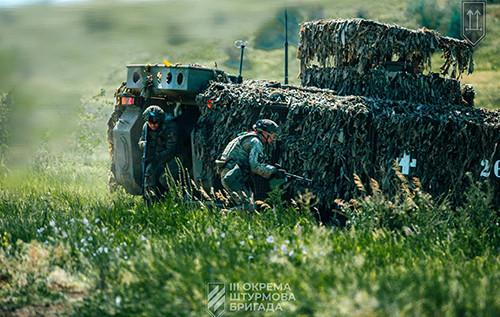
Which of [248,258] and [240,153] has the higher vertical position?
[240,153]

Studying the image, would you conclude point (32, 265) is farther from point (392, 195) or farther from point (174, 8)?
point (174, 8)

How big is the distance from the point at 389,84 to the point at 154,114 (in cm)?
333

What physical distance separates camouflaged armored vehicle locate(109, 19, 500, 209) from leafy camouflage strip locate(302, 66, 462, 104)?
0.6 inches

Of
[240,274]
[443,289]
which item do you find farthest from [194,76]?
[443,289]

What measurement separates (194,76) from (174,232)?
3.80m

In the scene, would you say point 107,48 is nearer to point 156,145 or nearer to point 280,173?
point 156,145

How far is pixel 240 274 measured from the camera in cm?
685

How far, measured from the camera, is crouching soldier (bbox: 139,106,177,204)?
1262 cm

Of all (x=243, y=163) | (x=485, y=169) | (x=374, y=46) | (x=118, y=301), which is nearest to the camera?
(x=118, y=301)

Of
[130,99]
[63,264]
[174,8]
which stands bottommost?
[63,264]

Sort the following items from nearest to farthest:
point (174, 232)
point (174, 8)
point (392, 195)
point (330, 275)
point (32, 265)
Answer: point (330, 275), point (32, 265), point (174, 232), point (392, 195), point (174, 8)

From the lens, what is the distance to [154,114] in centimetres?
1258

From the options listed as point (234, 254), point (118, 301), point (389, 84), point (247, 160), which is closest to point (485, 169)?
point (389, 84)

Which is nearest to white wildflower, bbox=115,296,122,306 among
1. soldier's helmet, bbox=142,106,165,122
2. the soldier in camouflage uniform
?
the soldier in camouflage uniform
